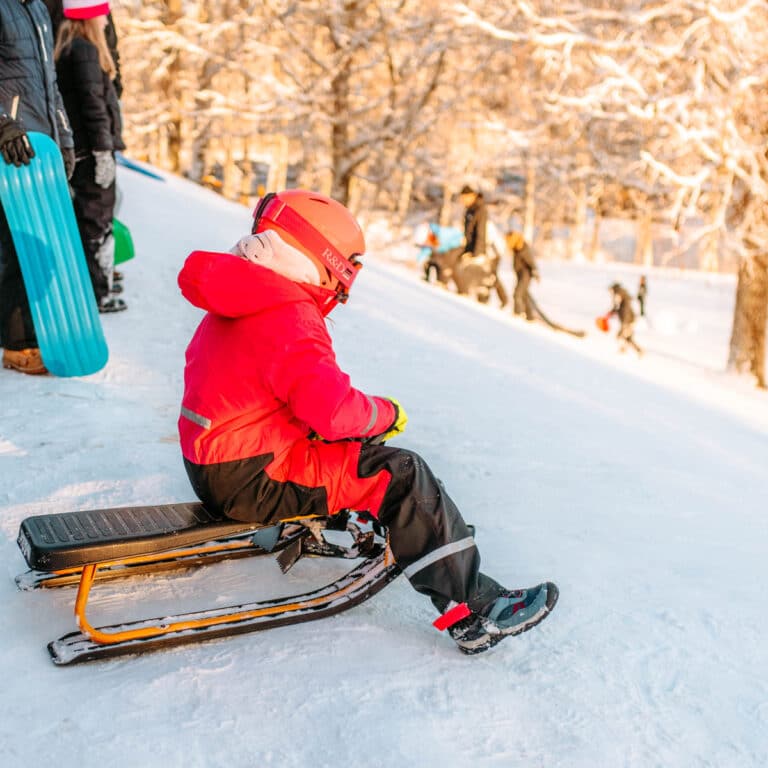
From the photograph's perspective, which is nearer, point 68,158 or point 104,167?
point 68,158

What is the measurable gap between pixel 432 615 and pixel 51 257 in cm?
267

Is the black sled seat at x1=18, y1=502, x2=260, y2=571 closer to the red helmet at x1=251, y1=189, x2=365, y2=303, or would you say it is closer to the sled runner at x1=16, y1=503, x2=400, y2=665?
the sled runner at x1=16, y1=503, x2=400, y2=665

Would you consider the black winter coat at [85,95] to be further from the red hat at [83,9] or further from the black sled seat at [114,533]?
the black sled seat at [114,533]

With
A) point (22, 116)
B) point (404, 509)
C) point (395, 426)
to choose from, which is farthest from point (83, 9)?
point (404, 509)

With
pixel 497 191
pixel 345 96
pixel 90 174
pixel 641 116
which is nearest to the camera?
pixel 90 174

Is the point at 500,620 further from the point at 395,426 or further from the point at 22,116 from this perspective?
the point at 22,116

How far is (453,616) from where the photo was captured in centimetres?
230

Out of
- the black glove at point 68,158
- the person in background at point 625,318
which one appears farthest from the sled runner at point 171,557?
the person in background at point 625,318

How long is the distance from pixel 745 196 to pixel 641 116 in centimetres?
234

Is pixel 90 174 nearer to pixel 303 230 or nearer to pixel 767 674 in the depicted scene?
pixel 303 230

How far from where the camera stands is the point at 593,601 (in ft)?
8.93

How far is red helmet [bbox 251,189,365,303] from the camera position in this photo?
→ 233 centimetres

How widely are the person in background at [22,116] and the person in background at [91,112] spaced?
457 millimetres

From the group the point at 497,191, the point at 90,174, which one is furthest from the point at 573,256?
the point at 90,174
